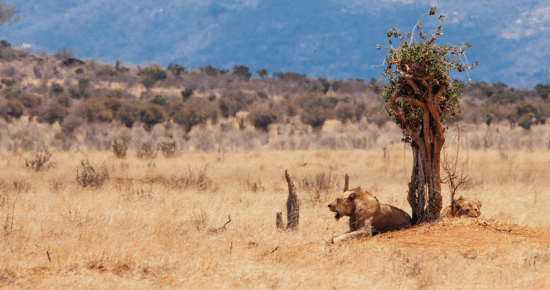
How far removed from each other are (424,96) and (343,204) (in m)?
2.17

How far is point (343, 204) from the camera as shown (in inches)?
276

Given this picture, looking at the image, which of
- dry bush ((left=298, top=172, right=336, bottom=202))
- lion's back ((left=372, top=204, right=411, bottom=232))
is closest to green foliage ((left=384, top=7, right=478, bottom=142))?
lion's back ((left=372, top=204, right=411, bottom=232))

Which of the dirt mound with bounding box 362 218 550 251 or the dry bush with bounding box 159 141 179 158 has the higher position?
the dry bush with bounding box 159 141 179 158

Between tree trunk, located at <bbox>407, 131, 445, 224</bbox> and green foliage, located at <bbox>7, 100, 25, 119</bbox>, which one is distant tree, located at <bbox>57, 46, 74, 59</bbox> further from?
tree trunk, located at <bbox>407, 131, 445, 224</bbox>

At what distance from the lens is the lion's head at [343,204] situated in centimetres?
697

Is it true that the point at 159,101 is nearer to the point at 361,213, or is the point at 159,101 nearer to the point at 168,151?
the point at 168,151

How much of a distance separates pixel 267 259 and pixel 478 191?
9.05 metres

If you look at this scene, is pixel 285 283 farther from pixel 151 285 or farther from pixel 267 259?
pixel 151 285

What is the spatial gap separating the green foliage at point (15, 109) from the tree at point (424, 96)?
112 feet

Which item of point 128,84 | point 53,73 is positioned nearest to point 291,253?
point 128,84

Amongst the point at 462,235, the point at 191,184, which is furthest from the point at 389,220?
the point at 191,184

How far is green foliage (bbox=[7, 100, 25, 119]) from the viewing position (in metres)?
34.0

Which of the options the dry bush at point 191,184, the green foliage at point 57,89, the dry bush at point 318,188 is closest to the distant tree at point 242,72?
the green foliage at point 57,89

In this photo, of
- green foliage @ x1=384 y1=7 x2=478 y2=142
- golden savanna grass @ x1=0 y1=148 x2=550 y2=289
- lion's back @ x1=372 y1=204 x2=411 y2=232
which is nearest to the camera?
golden savanna grass @ x1=0 y1=148 x2=550 y2=289
